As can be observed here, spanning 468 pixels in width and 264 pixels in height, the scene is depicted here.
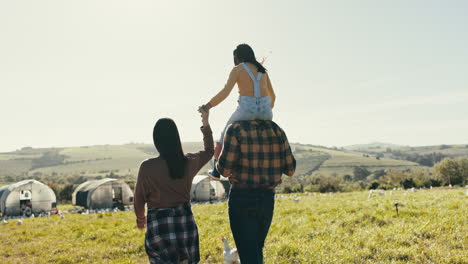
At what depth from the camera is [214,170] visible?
3885 millimetres

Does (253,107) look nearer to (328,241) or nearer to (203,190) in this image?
(328,241)

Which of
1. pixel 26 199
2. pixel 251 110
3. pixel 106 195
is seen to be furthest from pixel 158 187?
pixel 106 195

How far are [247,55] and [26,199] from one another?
34.1 meters

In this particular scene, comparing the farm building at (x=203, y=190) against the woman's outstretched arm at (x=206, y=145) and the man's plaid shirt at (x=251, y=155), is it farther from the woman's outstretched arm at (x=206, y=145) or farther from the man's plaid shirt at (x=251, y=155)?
the man's plaid shirt at (x=251, y=155)

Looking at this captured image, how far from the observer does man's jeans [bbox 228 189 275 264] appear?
143 inches

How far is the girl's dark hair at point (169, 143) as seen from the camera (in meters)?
4.16

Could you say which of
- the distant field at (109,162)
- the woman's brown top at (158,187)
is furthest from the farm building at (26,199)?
the distant field at (109,162)

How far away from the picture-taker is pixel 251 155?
3.62 metres

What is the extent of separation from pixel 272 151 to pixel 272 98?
816 mm

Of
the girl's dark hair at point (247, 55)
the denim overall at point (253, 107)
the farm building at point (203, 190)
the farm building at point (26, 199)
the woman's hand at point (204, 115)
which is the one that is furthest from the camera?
the farm building at point (203, 190)

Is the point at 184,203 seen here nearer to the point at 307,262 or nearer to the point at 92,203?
the point at 307,262

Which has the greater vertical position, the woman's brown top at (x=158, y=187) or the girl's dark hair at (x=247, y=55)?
the girl's dark hair at (x=247, y=55)

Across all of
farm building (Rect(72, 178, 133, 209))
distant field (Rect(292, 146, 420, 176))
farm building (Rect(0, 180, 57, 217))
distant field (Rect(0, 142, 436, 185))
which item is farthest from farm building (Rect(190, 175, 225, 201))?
distant field (Rect(292, 146, 420, 176))

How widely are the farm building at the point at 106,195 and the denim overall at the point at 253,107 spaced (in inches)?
1283
